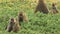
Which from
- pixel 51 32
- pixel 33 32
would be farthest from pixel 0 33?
pixel 51 32

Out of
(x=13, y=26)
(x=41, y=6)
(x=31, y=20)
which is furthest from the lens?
(x=41, y=6)

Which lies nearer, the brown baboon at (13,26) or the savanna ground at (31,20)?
the brown baboon at (13,26)

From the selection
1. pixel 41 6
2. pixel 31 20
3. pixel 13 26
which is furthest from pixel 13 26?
pixel 41 6

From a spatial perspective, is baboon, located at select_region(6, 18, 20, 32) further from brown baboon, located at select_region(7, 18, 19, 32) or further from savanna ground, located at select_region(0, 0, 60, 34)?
savanna ground, located at select_region(0, 0, 60, 34)

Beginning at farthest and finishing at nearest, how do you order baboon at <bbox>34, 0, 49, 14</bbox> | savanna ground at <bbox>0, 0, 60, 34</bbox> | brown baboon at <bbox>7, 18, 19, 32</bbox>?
1. baboon at <bbox>34, 0, 49, 14</bbox>
2. savanna ground at <bbox>0, 0, 60, 34</bbox>
3. brown baboon at <bbox>7, 18, 19, 32</bbox>

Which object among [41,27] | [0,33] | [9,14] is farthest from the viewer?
[9,14]

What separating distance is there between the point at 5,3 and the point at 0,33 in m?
5.74

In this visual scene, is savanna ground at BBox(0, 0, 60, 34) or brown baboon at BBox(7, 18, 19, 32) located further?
savanna ground at BBox(0, 0, 60, 34)

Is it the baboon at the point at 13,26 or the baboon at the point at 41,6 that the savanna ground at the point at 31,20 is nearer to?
the baboon at the point at 13,26

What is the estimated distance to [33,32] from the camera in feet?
32.9

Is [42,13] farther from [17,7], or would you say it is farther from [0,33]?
[0,33]

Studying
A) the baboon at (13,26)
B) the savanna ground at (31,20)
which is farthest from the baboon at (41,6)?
the baboon at (13,26)

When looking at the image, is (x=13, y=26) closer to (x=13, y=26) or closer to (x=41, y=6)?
(x=13, y=26)

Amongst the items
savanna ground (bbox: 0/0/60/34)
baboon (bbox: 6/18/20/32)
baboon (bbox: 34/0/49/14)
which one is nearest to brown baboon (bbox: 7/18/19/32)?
baboon (bbox: 6/18/20/32)
